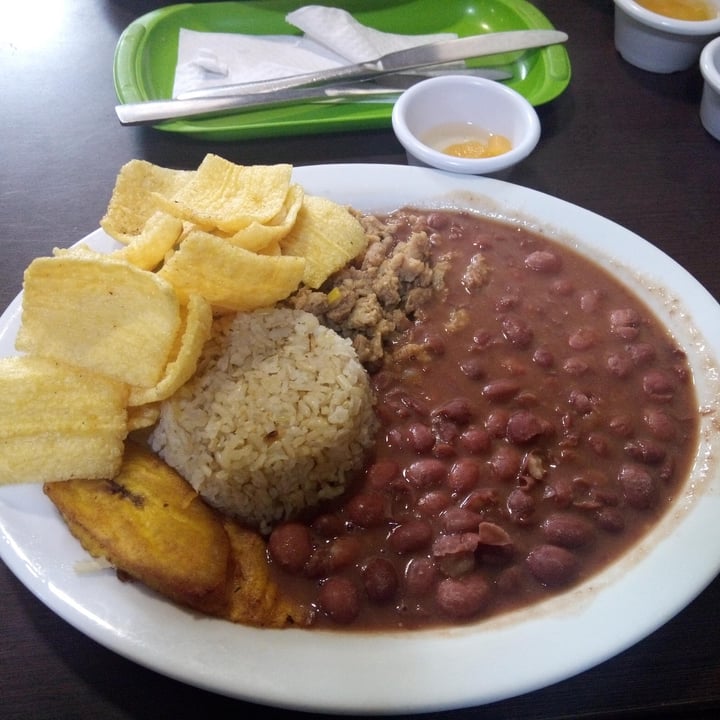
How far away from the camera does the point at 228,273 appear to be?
1.80m

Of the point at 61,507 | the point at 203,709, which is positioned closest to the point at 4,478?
the point at 61,507

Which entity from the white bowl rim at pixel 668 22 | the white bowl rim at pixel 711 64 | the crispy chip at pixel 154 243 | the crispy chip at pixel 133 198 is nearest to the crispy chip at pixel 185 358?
the crispy chip at pixel 154 243

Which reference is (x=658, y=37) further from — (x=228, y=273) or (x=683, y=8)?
(x=228, y=273)

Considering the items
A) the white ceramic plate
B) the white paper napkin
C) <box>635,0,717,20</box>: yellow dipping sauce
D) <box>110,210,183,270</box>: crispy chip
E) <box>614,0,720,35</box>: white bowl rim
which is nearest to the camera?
the white ceramic plate

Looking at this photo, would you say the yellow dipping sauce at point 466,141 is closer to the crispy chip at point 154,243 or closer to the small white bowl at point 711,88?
the small white bowl at point 711,88

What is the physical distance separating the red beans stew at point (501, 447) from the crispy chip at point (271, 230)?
416 millimetres

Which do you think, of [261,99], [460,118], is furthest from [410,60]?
[261,99]

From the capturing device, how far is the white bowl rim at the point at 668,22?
10.1ft

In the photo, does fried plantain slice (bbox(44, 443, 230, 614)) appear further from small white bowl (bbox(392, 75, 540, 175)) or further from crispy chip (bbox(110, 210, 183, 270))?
small white bowl (bbox(392, 75, 540, 175))

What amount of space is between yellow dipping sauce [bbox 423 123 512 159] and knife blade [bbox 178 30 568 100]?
1.34ft

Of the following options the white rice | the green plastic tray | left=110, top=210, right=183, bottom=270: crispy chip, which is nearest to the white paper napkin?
the green plastic tray

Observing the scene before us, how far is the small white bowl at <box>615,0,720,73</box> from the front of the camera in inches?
122

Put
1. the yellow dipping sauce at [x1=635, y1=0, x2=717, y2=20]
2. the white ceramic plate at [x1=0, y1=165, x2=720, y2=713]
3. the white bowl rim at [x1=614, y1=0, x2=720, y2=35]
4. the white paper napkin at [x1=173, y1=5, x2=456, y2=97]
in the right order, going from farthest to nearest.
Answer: the yellow dipping sauce at [x1=635, y1=0, x2=717, y2=20] → the white paper napkin at [x1=173, y1=5, x2=456, y2=97] → the white bowl rim at [x1=614, y1=0, x2=720, y2=35] → the white ceramic plate at [x1=0, y1=165, x2=720, y2=713]

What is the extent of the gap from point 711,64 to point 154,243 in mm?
2516
